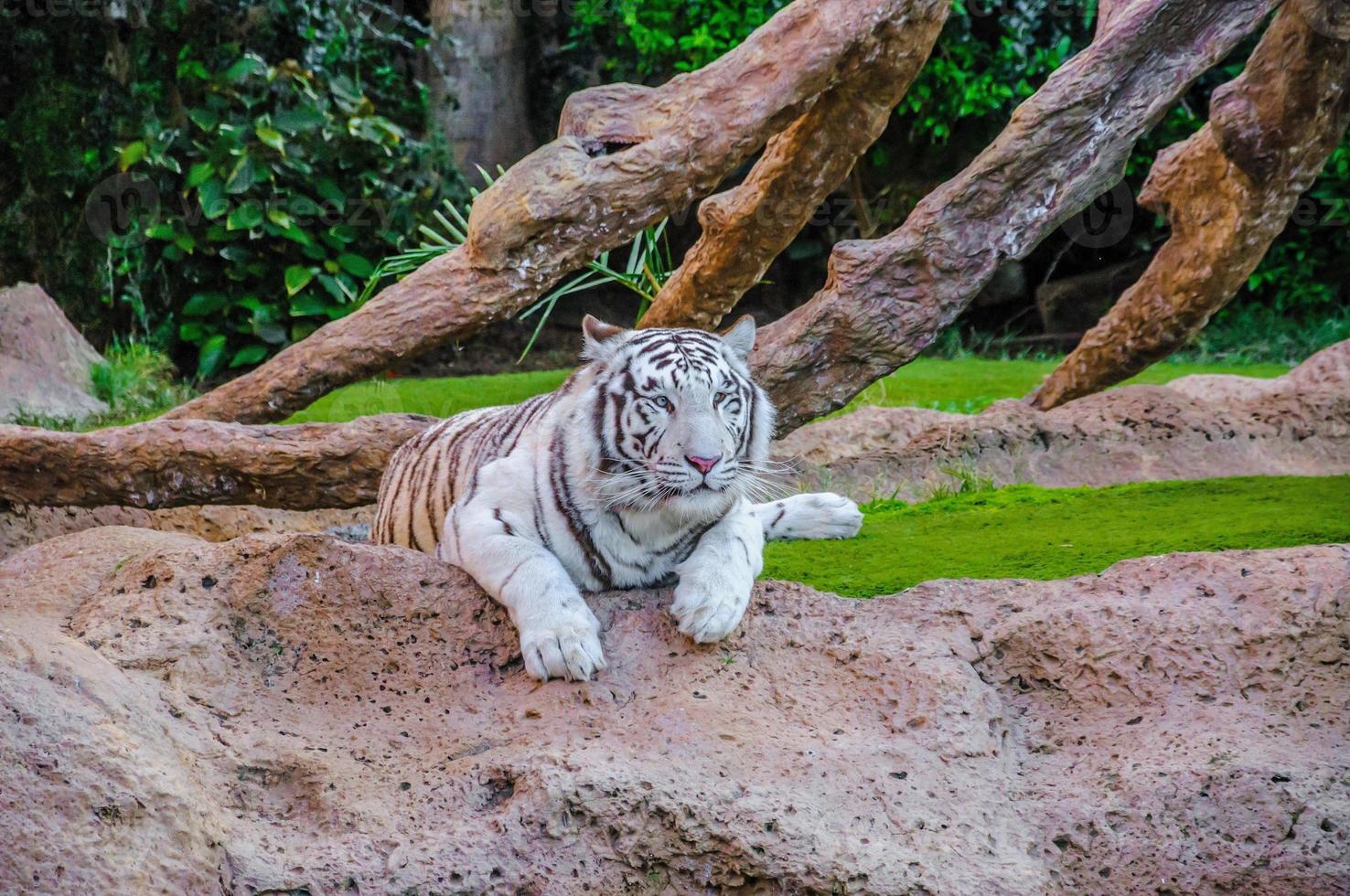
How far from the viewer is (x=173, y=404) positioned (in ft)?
25.4

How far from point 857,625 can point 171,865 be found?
157cm

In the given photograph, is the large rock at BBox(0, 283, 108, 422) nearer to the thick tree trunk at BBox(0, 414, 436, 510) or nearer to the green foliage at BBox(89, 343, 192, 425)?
the green foliage at BBox(89, 343, 192, 425)

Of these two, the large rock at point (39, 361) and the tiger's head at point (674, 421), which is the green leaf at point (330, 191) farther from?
the tiger's head at point (674, 421)

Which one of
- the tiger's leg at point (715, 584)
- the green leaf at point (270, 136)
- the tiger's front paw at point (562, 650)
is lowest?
the tiger's front paw at point (562, 650)

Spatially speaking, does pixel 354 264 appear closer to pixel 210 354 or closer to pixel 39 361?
pixel 210 354

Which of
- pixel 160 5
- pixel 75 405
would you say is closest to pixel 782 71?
pixel 75 405

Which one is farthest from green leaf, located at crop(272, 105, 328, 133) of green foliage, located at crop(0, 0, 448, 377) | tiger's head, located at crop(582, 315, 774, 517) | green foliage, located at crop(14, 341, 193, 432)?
tiger's head, located at crop(582, 315, 774, 517)

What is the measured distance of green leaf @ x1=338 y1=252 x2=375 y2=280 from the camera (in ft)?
30.7

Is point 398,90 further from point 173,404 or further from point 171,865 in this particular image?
point 171,865

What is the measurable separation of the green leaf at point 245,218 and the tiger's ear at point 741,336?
21.2 feet

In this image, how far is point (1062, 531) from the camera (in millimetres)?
3895
